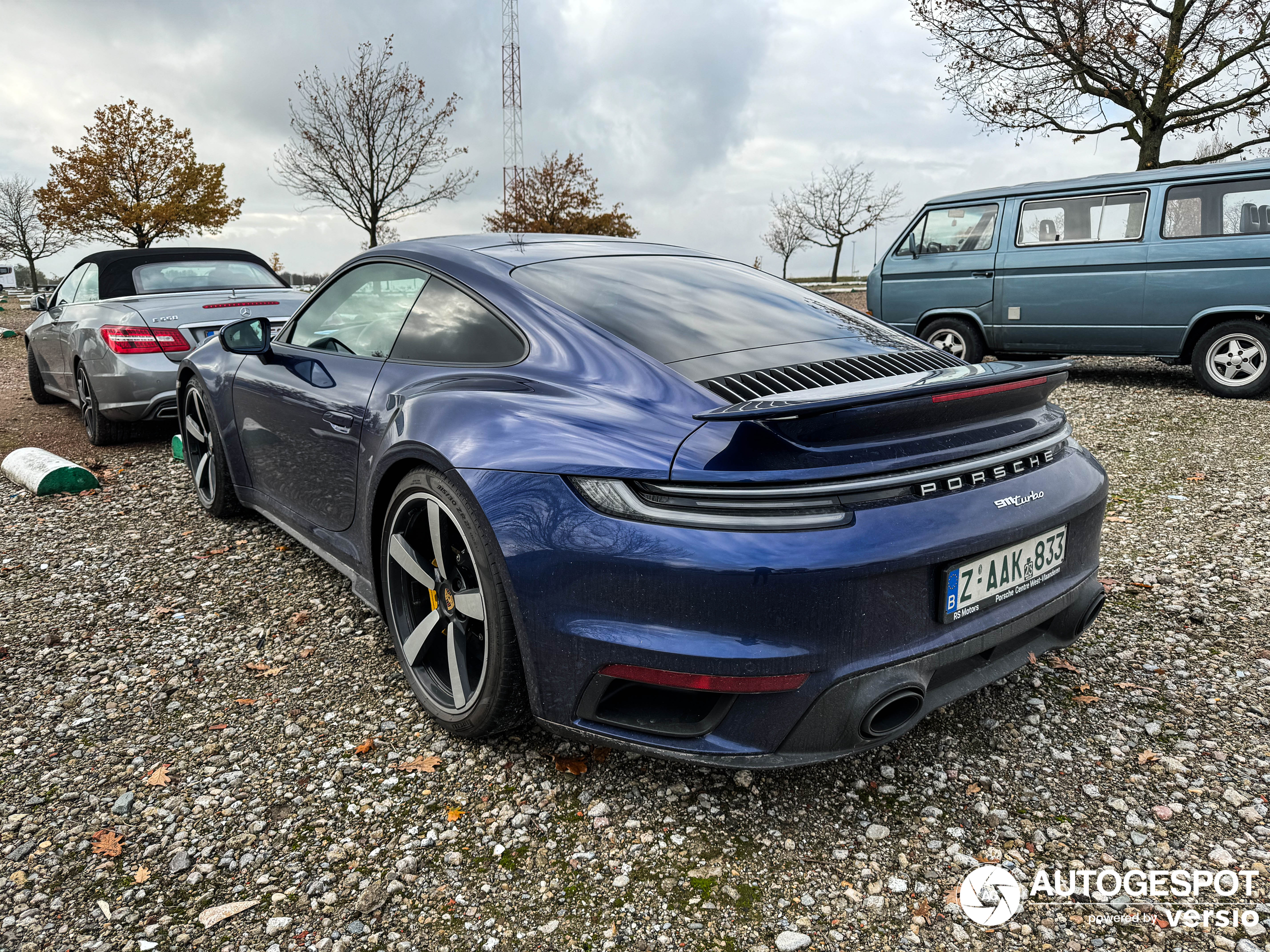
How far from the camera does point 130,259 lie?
22.7ft

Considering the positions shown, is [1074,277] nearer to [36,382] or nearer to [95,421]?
[95,421]

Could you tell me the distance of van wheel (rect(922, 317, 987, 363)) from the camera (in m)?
8.97

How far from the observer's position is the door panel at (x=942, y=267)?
874cm

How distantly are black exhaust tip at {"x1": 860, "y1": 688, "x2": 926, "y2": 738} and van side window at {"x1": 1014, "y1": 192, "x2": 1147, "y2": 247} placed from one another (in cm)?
757

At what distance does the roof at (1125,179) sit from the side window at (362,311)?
7.41 metres

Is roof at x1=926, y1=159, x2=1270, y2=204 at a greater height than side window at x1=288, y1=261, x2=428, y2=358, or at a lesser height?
greater

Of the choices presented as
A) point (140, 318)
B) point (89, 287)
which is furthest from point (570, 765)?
point (89, 287)

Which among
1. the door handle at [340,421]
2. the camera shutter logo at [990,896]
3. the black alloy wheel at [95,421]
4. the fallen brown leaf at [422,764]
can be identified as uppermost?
the door handle at [340,421]

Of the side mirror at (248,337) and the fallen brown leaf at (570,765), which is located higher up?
the side mirror at (248,337)

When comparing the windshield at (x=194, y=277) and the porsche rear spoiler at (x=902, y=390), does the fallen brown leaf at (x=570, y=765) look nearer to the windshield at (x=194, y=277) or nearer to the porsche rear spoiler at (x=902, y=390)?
the porsche rear spoiler at (x=902, y=390)

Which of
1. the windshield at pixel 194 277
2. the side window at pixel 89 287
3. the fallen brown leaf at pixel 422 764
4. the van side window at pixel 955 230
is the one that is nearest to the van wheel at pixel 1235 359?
the van side window at pixel 955 230

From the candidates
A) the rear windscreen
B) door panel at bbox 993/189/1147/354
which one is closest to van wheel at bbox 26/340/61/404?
the rear windscreen

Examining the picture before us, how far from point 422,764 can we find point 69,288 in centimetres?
751

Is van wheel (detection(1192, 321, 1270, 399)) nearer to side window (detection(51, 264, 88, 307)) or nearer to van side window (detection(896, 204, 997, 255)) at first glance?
van side window (detection(896, 204, 997, 255))
